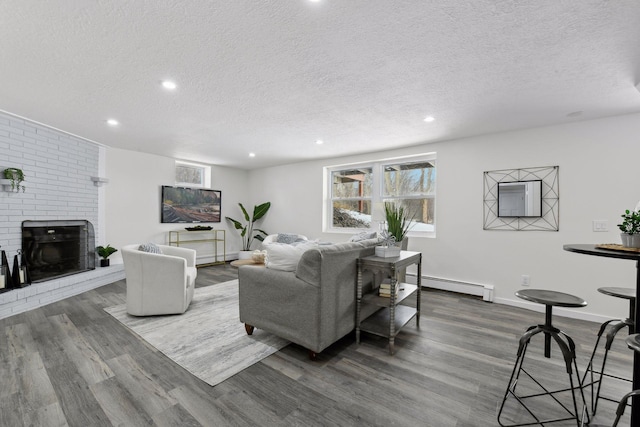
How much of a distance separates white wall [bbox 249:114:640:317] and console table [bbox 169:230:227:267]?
415cm

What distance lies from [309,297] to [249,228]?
507 cm

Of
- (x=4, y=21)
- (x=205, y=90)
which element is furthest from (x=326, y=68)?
(x=4, y=21)

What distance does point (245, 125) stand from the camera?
3.57 meters

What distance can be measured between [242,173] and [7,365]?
5.39m

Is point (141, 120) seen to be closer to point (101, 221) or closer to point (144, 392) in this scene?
point (101, 221)

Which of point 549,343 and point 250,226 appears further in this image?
point 250,226

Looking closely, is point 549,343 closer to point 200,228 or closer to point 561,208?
point 561,208

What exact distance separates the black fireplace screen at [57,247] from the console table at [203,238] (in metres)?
1.40

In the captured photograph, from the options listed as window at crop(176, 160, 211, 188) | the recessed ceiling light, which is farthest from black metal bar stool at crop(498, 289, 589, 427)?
window at crop(176, 160, 211, 188)

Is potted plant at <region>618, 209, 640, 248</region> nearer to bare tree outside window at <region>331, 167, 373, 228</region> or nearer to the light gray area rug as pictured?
the light gray area rug

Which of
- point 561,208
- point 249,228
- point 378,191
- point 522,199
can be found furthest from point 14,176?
point 561,208

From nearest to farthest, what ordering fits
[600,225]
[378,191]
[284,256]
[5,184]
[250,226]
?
[284,256] < [600,225] < [5,184] < [378,191] < [250,226]

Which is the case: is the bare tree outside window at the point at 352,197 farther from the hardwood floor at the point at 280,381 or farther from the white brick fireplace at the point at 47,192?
the white brick fireplace at the point at 47,192

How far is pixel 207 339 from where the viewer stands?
249 cm
